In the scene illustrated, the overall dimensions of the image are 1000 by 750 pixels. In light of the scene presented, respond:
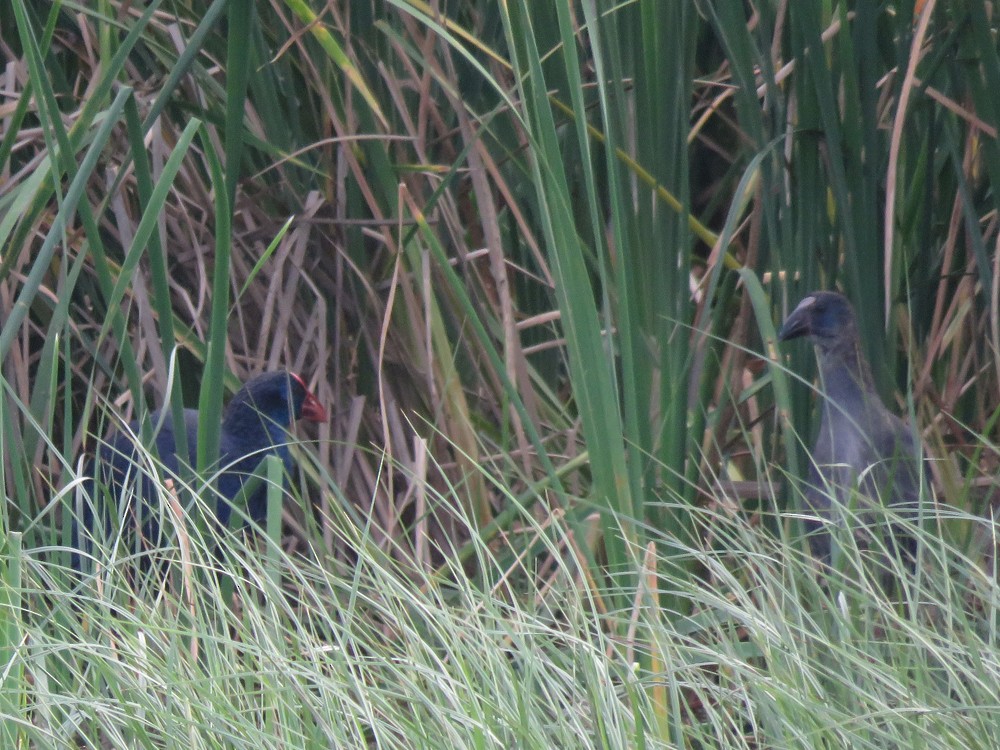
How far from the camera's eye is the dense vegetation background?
1.27 m

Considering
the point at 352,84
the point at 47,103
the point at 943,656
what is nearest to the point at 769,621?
the point at 943,656

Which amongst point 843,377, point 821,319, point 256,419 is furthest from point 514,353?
point 256,419

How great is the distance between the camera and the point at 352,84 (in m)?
2.26

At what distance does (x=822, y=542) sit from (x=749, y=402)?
0.91 feet

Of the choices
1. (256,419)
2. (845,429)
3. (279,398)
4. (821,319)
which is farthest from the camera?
(256,419)

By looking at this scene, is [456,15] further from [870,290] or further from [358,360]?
[870,290]

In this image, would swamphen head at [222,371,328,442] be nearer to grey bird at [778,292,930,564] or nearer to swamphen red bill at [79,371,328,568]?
swamphen red bill at [79,371,328,568]

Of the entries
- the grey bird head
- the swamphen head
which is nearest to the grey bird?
the grey bird head

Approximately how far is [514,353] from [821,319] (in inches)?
18.4

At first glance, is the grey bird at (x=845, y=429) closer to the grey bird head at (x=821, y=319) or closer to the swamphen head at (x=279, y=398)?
the grey bird head at (x=821, y=319)

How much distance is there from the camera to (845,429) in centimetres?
219

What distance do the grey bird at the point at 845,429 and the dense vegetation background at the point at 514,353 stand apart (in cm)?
5

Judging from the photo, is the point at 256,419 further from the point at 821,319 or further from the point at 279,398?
the point at 821,319

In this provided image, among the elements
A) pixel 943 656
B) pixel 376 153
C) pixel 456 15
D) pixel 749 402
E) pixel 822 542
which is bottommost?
pixel 822 542
